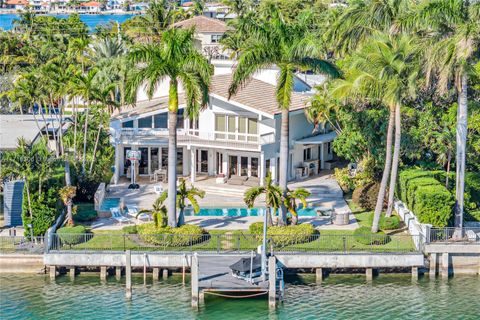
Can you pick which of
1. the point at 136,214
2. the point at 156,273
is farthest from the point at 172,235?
the point at 136,214

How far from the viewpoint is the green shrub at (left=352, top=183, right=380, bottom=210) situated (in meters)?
50.5

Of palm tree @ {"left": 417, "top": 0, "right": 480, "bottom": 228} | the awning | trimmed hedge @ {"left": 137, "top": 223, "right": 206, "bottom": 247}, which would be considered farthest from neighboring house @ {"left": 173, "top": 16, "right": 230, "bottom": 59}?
trimmed hedge @ {"left": 137, "top": 223, "right": 206, "bottom": 247}

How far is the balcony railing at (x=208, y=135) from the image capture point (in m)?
55.2

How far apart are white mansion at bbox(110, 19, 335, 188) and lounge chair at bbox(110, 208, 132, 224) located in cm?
850

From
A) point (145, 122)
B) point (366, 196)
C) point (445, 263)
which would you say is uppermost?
point (145, 122)

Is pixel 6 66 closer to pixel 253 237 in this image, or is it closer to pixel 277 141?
pixel 277 141

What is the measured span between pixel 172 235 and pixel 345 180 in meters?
13.7

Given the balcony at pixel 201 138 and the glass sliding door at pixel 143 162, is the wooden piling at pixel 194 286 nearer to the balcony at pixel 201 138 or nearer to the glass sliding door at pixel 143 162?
the balcony at pixel 201 138

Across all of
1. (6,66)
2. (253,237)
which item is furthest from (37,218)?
(6,66)

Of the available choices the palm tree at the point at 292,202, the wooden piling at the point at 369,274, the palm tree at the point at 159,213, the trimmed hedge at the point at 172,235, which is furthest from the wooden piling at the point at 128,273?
the wooden piling at the point at 369,274

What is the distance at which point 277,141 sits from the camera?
185 feet

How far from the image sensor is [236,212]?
5044 cm

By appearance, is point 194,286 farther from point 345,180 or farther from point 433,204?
point 345,180

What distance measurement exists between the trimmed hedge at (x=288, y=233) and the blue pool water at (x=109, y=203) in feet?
30.9
